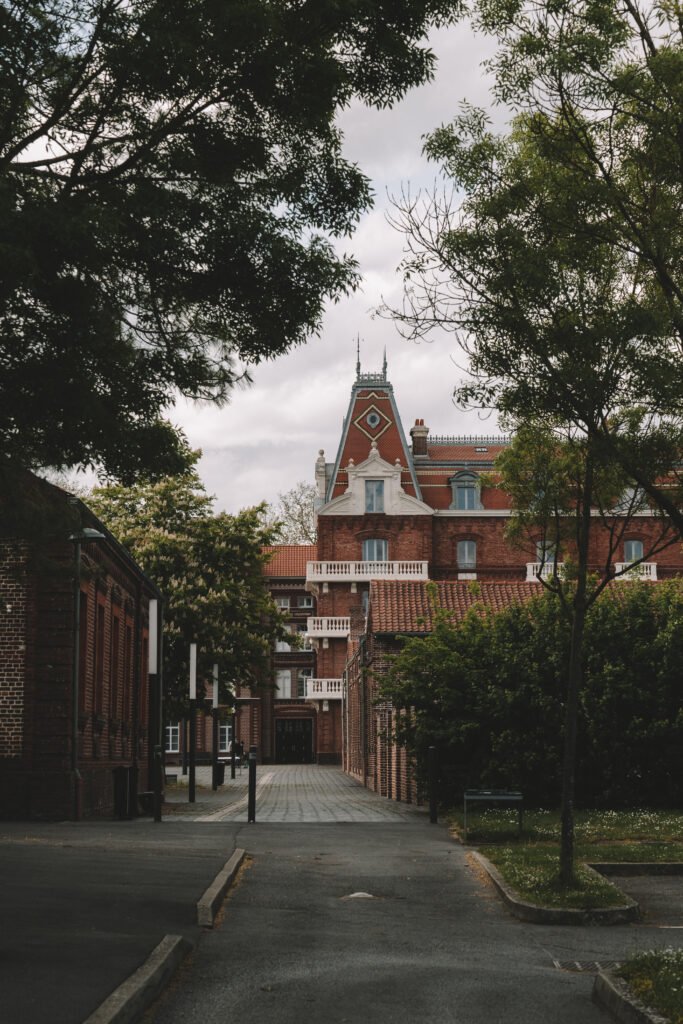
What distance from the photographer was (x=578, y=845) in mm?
16016

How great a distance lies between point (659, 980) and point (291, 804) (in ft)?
66.8

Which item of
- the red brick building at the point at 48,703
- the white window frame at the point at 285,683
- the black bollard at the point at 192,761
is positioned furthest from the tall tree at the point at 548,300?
the white window frame at the point at 285,683

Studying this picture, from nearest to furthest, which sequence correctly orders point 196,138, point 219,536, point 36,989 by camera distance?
point 36,989, point 196,138, point 219,536

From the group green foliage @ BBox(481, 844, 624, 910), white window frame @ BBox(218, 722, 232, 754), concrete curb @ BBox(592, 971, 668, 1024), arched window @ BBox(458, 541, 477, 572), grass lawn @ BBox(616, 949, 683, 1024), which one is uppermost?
arched window @ BBox(458, 541, 477, 572)

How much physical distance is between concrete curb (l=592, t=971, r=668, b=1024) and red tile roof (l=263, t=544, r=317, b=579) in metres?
70.5

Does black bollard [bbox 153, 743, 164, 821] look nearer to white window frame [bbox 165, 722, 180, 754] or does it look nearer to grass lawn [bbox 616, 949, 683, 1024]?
grass lawn [bbox 616, 949, 683, 1024]

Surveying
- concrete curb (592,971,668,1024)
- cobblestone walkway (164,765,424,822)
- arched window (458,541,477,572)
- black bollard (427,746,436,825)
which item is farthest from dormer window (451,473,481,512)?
concrete curb (592,971,668,1024)

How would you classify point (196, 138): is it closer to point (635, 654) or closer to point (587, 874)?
point (587, 874)

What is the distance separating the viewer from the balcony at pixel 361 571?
194 feet

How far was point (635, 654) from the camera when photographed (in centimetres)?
2258

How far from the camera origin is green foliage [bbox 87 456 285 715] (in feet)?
122

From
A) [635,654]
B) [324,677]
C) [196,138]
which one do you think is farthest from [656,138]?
[324,677]

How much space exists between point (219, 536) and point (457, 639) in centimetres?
1658

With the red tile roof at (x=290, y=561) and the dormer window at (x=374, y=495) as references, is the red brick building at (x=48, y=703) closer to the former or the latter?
the dormer window at (x=374, y=495)
